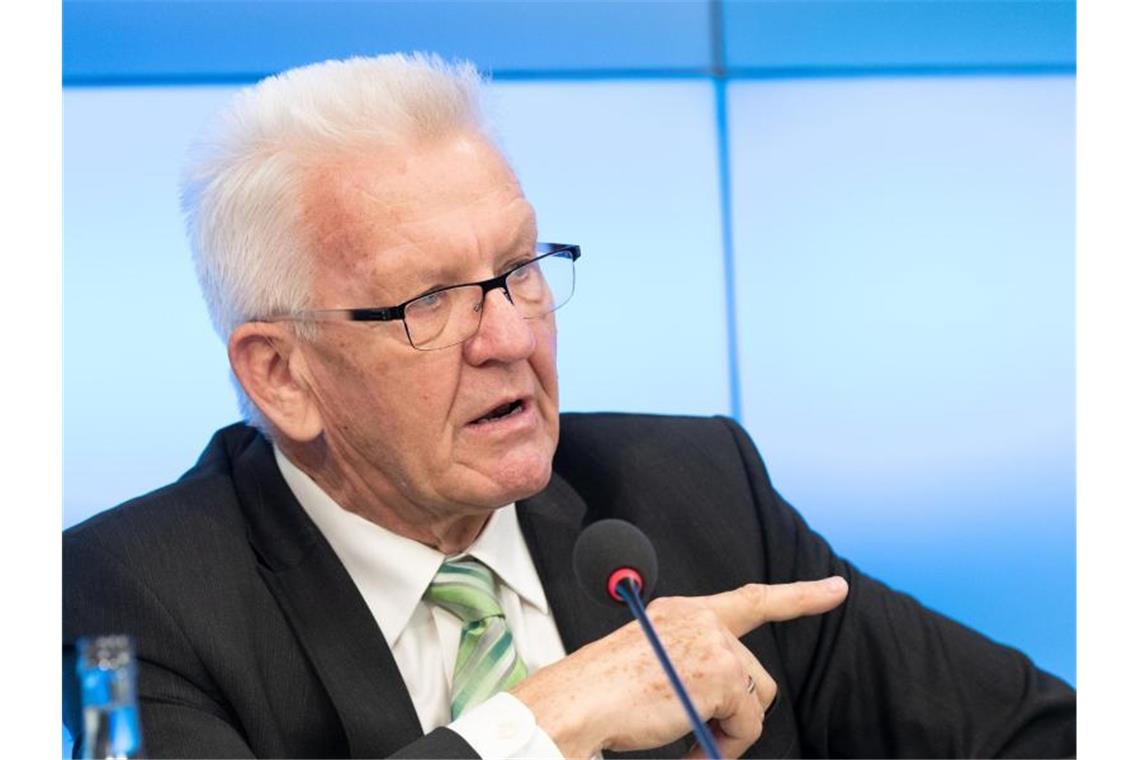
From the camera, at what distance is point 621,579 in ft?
4.28

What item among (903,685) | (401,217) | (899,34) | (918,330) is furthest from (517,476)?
(899,34)

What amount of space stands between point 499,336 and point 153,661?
511 mm

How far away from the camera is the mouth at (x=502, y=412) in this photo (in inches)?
66.7

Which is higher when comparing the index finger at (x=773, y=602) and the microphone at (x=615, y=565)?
the microphone at (x=615, y=565)

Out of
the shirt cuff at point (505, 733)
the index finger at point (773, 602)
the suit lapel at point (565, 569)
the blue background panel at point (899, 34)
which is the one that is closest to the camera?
the shirt cuff at point (505, 733)

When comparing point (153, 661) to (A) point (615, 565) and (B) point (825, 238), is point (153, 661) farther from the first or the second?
(B) point (825, 238)

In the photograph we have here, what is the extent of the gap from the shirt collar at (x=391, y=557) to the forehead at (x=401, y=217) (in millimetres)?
271

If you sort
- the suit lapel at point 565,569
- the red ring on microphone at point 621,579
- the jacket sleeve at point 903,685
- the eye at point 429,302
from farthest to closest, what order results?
the jacket sleeve at point 903,685 < the suit lapel at point 565,569 < the eye at point 429,302 < the red ring on microphone at point 621,579

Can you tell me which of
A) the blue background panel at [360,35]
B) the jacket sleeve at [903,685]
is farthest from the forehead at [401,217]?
the jacket sleeve at [903,685]

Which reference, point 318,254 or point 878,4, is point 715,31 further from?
point 318,254

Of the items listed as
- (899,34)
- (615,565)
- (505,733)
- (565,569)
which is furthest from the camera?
(899,34)

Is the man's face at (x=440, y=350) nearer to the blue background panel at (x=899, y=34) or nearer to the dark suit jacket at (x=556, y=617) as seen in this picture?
the dark suit jacket at (x=556, y=617)

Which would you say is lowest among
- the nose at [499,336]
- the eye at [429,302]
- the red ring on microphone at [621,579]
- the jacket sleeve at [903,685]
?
the jacket sleeve at [903,685]
